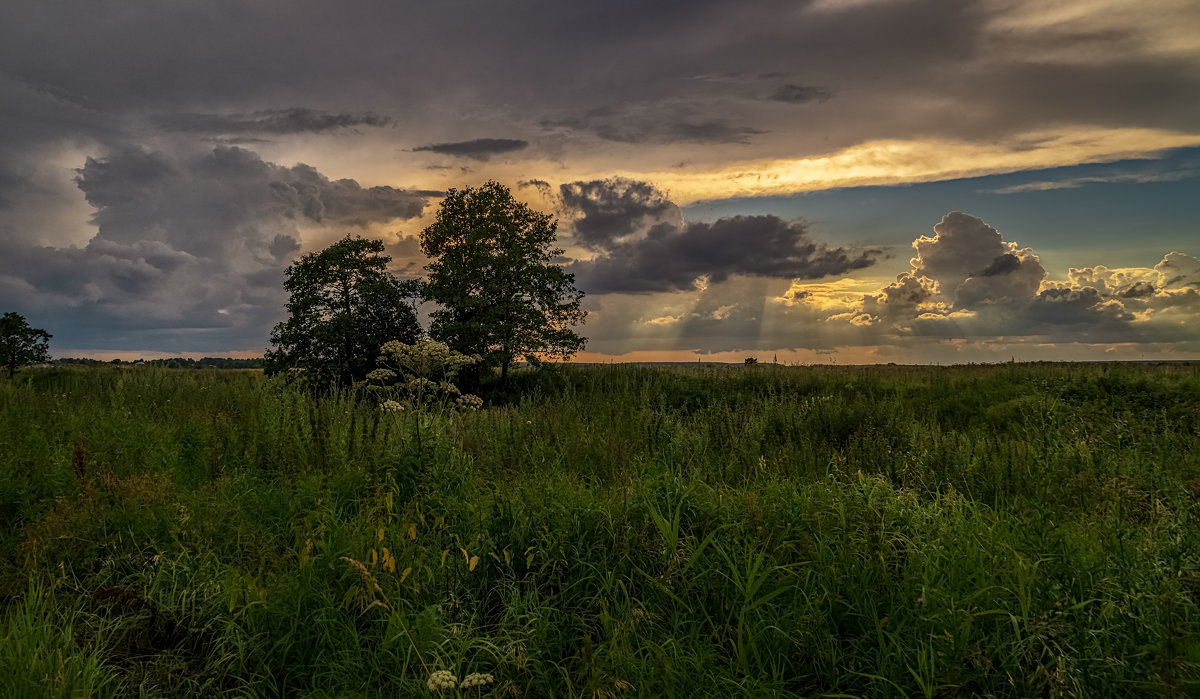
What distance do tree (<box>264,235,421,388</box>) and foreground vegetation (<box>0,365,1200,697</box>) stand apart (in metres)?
17.4

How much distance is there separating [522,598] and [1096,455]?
7.55 m

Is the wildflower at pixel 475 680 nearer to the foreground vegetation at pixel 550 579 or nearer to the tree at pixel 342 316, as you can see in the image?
the foreground vegetation at pixel 550 579

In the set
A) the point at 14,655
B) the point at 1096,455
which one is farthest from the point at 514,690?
the point at 1096,455

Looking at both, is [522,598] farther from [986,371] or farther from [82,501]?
[986,371]

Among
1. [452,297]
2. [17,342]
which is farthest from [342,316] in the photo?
[17,342]

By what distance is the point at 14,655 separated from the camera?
3760 mm

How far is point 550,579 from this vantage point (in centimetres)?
457

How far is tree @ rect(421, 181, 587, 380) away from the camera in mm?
26250

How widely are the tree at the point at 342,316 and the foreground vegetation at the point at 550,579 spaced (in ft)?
56.9

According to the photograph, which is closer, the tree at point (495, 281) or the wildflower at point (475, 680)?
the wildflower at point (475, 680)

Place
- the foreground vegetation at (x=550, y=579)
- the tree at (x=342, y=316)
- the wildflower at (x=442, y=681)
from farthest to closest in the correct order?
the tree at (x=342, y=316) → the foreground vegetation at (x=550, y=579) → the wildflower at (x=442, y=681)

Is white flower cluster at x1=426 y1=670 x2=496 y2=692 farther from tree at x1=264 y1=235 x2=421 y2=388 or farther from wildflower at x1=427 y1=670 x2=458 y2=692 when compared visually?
tree at x1=264 y1=235 x2=421 y2=388

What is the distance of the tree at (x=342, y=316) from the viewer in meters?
24.5

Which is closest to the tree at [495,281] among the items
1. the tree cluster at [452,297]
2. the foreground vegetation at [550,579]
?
the tree cluster at [452,297]
